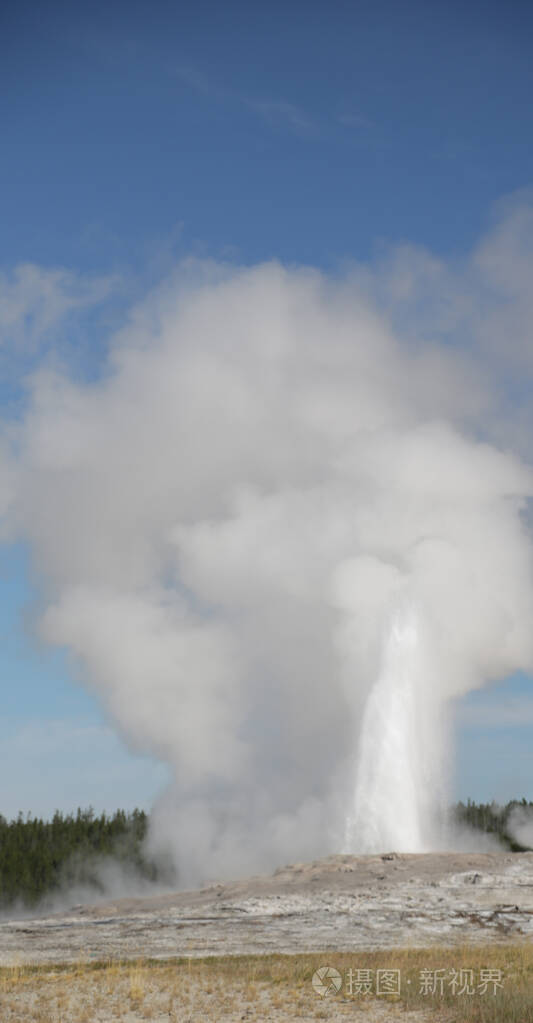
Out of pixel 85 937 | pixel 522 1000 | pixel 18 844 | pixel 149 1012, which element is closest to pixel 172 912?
pixel 85 937

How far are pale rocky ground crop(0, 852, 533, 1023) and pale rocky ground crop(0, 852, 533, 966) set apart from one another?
78mm

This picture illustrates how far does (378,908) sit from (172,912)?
9.62 metres

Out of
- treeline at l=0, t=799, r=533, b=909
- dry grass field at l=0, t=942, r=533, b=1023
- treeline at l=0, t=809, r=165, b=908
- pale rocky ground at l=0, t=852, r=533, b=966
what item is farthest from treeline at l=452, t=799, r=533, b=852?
dry grass field at l=0, t=942, r=533, b=1023

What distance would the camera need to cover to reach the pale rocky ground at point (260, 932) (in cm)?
2036

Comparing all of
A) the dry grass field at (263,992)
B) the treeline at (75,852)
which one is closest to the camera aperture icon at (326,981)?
the dry grass field at (263,992)

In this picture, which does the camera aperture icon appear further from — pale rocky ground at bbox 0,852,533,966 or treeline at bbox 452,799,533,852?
treeline at bbox 452,799,533,852

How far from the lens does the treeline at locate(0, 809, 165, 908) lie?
91.5m

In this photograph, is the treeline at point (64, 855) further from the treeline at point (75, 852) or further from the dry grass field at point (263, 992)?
the dry grass field at point (263, 992)

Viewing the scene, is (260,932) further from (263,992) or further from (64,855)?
(64,855)

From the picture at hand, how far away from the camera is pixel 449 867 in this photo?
4369 centimetres

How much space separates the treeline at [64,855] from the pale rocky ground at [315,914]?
51.5 m

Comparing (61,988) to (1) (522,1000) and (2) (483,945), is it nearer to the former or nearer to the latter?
(1) (522,1000)

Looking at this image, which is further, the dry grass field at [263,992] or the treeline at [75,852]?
the treeline at [75,852]

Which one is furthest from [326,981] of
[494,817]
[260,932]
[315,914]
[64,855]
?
[494,817]
